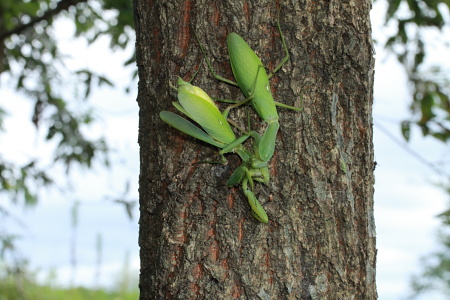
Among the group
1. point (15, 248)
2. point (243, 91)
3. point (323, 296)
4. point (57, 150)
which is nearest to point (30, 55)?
point (57, 150)

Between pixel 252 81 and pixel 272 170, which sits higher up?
pixel 252 81

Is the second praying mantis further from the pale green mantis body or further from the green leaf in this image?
the green leaf

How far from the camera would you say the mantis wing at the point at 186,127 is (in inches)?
50.2

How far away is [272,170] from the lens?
1290 mm

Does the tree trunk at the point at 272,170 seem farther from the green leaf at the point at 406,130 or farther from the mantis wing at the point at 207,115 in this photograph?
the green leaf at the point at 406,130

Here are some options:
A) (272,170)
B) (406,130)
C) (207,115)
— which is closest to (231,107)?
(207,115)

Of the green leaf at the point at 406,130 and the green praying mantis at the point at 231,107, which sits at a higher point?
the green leaf at the point at 406,130

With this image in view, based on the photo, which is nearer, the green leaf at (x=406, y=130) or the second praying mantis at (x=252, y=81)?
the second praying mantis at (x=252, y=81)

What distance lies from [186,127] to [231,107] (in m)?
0.13

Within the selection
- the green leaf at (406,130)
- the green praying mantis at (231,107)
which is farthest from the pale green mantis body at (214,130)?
the green leaf at (406,130)

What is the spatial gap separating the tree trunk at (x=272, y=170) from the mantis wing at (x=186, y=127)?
3cm

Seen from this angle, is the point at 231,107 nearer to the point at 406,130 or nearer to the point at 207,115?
the point at 207,115

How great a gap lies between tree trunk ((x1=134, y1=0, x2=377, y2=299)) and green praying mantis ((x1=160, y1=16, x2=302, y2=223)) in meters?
0.04

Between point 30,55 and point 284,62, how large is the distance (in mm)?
2684
